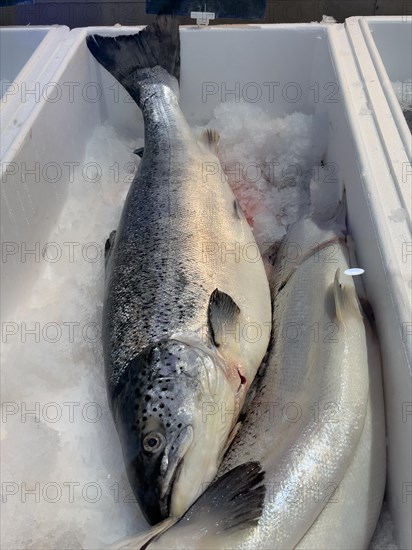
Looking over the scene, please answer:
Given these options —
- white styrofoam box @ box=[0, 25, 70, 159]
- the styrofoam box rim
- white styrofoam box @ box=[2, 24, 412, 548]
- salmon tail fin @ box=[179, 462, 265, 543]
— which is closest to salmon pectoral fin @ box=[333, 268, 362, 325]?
white styrofoam box @ box=[2, 24, 412, 548]

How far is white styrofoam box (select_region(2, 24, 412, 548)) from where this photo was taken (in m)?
1.20

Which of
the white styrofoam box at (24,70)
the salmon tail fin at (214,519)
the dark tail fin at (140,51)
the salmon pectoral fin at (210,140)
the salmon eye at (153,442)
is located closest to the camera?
the salmon tail fin at (214,519)

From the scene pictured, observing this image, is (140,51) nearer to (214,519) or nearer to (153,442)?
(153,442)

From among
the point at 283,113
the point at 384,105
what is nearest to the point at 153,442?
the point at 384,105

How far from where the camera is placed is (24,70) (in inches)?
79.1

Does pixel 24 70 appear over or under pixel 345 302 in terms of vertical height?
over

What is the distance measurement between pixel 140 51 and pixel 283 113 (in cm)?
66

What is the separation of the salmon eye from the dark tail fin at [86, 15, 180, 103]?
1399mm

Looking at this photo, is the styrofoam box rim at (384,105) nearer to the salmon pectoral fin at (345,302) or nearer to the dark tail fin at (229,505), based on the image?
the salmon pectoral fin at (345,302)

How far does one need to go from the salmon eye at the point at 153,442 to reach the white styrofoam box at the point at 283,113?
0.51 m

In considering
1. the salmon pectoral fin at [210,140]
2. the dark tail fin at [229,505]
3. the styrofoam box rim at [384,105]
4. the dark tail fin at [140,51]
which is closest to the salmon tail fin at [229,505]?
the dark tail fin at [229,505]

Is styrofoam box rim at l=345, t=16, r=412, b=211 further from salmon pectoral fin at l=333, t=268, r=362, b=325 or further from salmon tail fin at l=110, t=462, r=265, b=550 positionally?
salmon tail fin at l=110, t=462, r=265, b=550

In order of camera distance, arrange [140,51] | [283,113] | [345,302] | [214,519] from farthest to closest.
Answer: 1. [283,113]
2. [140,51]
3. [345,302]
4. [214,519]

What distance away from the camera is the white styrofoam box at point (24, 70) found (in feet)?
5.76
